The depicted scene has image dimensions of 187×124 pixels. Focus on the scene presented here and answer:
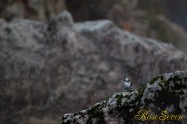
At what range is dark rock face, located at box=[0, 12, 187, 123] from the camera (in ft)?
38.5

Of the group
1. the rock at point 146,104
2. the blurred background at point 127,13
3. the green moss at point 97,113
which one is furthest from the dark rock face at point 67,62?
the rock at point 146,104

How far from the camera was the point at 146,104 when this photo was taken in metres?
5.27

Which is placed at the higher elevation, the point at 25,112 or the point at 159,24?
the point at 159,24

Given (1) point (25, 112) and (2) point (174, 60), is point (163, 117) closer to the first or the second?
(1) point (25, 112)

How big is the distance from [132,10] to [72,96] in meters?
11.4

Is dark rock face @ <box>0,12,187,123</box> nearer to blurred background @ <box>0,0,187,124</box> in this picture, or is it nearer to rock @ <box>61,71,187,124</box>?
blurred background @ <box>0,0,187,124</box>

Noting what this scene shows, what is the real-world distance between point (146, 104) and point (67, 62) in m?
7.29

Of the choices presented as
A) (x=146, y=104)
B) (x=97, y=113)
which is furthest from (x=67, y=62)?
(x=146, y=104)

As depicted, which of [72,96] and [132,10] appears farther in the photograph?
[132,10]

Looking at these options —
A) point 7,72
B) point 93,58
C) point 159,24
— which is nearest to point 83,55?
point 93,58

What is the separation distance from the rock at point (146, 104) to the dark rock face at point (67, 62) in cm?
616

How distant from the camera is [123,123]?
5.39 m

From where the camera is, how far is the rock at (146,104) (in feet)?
16.8

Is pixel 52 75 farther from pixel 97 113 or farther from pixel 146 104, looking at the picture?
pixel 146 104
